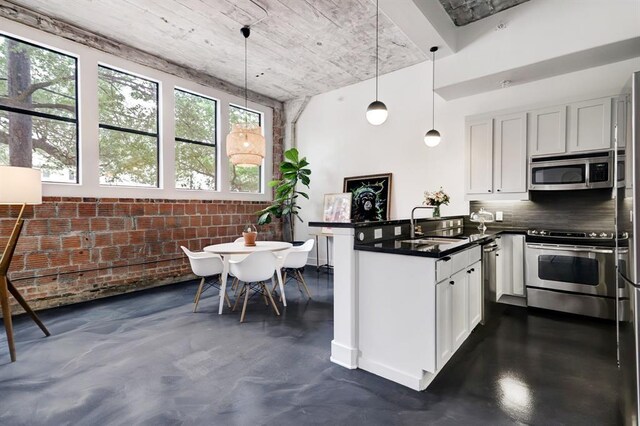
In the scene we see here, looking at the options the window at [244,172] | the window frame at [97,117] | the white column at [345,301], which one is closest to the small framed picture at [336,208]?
the window at [244,172]

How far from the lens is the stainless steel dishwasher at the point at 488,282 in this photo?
311cm

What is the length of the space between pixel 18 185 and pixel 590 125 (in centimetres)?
584

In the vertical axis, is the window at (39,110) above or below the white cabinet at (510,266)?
above

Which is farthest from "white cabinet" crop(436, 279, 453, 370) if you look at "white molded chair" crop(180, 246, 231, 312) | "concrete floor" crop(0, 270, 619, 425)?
"white molded chair" crop(180, 246, 231, 312)

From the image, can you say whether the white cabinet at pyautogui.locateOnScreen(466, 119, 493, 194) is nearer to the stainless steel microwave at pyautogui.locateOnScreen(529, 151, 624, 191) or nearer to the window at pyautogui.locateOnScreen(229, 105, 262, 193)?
the stainless steel microwave at pyautogui.locateOnScreen(529, 151, 624, 191)

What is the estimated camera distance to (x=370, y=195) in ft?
18.2

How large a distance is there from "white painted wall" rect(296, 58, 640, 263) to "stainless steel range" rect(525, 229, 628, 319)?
121cm

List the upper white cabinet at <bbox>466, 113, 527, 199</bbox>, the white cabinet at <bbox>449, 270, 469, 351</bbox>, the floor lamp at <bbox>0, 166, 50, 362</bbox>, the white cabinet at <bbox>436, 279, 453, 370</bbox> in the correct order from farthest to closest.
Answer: the upper white cabinet at <bbox>466, 113, 527, 199</bbox>, the floor lamp at <bbox>0, 166, 50, 362</bbox>, the white cabinet at <bbox>449, 270, 469, 351</bbox>, the white cabinet at <bbox>436, 279, 453, 370</bbox>

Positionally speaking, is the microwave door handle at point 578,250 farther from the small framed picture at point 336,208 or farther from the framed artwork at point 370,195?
the small framed picture at point 336,208

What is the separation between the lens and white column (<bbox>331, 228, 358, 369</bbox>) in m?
2.41

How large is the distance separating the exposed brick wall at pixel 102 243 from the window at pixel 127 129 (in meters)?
0.43

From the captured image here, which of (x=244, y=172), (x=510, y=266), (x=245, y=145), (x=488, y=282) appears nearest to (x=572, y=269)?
(x=510, y=266)

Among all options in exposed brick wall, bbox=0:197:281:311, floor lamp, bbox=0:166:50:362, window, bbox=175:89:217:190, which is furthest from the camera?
window, bbox=175:89:217:190

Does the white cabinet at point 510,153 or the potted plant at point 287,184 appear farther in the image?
the potted plant at point 287,184
